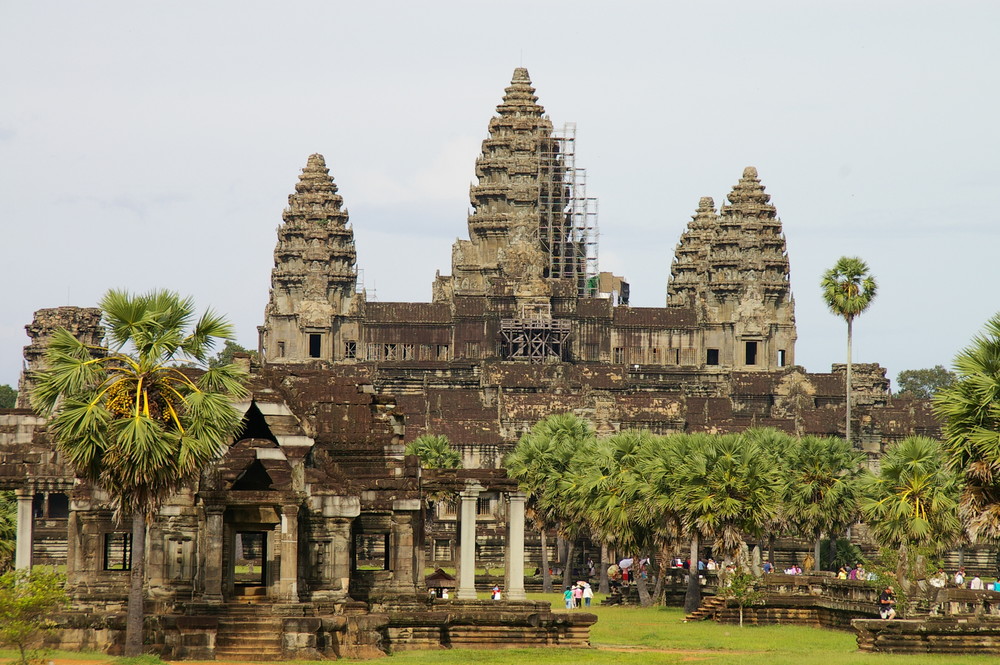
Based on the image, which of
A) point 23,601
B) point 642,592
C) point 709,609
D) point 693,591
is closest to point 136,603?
point 23,601

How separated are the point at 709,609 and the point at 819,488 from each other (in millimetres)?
13734

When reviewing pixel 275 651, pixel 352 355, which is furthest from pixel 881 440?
pixel 275 651

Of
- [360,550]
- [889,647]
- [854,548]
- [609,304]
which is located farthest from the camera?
[609,304]

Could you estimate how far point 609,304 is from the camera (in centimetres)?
14975

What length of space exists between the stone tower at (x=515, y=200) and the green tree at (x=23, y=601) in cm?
11495

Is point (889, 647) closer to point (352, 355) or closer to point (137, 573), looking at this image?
point (137, 573)

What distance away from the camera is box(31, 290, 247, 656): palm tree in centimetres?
4025

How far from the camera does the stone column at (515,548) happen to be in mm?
54125

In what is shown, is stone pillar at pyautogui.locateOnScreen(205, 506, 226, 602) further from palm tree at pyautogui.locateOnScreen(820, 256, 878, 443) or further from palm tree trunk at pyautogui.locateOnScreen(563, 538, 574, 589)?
palm tree at pyautogui.locateOnScreen(820, 256, 878, 443)

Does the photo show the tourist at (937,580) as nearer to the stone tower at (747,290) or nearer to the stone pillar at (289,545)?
the stone pillar at (289,545)

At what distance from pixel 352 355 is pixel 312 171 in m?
17.8

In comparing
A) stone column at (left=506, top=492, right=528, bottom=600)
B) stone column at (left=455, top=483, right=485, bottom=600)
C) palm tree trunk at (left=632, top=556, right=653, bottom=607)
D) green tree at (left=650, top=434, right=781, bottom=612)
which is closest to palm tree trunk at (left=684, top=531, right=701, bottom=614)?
green tree at (left=650, top=434, right=781, bottom=612)

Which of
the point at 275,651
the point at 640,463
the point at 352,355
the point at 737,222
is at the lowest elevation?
the point at 275,651

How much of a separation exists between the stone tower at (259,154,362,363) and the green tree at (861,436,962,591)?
3519 inches
